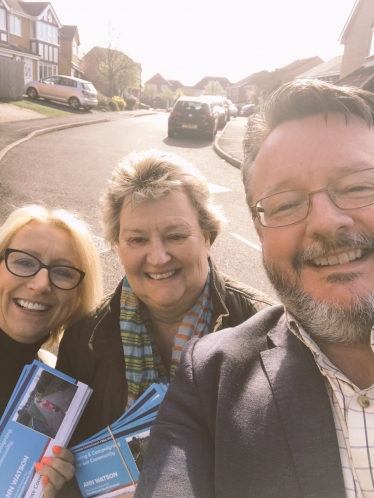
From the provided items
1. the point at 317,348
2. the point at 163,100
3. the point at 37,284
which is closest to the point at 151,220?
the point at 37,284

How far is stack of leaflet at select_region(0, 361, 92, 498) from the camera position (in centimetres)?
192

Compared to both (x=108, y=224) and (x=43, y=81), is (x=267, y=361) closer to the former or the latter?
(x=108, y=224)

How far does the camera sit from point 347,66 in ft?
93.8

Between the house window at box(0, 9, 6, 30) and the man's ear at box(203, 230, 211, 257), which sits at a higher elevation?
the house window at box(0, 9, 6, 30)

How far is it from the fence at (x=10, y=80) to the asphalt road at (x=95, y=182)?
41.4 ft

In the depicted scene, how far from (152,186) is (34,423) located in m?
1.25

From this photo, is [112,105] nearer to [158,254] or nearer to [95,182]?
[95,182]

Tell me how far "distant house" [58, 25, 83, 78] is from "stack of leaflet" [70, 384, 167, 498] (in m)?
58.4

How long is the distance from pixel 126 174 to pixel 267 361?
1.27 metres

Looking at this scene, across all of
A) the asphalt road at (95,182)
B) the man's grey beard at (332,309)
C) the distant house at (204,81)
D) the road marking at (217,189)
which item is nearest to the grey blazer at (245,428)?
the man's grey beard at (332,309)

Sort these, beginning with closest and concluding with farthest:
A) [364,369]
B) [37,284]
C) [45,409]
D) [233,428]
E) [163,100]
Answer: [233,428]
[364,369]
[45,409]
[37,284]
[163,100]

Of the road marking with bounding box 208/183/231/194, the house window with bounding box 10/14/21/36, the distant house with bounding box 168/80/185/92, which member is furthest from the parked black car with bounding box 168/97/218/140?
the distant house with bounding box 168/80/185/92

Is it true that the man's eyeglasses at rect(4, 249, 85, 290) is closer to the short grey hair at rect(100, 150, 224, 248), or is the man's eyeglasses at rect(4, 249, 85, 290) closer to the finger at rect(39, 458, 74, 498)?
the short grey hair at rect(100, 150, 224, 248)

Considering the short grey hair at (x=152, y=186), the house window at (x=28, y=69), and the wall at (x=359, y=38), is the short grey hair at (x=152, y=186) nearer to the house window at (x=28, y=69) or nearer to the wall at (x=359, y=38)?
the wall at (x=359, y=38)
